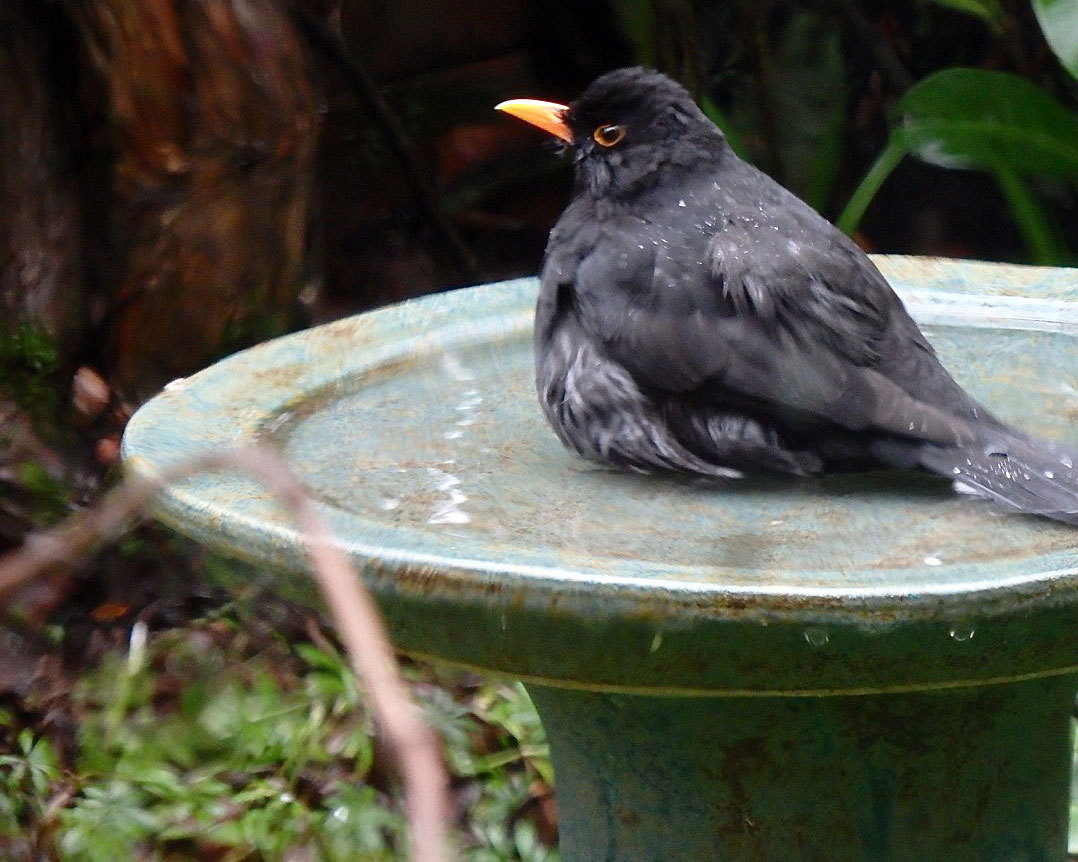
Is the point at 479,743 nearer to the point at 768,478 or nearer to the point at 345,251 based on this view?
the point at 768,478

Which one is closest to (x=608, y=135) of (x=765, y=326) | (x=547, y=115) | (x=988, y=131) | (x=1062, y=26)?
(x=547, y=115)

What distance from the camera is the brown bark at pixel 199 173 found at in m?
4.12

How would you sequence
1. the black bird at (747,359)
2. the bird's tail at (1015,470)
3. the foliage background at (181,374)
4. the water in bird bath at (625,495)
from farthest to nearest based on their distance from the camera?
the foliage background at (181,374), the black bird at (747,359), the bird's tail at (1015,470), the water in bird bath at (625,495)

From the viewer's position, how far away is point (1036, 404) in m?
2.81

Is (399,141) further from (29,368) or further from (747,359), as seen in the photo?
(747,359)

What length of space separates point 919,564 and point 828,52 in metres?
4.60

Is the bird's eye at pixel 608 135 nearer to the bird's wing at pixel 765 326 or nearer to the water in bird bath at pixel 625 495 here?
the bird's wing at pixel 765 326

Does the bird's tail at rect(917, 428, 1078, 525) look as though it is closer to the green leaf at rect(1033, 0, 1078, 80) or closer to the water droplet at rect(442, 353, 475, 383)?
the water droplet at rect(442, 353, 475, 383)

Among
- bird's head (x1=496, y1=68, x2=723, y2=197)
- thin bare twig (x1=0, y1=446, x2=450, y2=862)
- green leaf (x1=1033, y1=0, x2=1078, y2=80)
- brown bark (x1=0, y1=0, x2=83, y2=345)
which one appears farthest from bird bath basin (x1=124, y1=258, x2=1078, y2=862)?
brown bark (x1=0, y1=0, x2=83, y2=345)

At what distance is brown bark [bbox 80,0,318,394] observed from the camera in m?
4.12

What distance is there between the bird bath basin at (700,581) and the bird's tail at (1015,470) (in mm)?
35

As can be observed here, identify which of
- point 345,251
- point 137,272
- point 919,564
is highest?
point 919,564

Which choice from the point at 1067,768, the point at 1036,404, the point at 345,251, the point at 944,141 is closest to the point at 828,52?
the point at 944,141

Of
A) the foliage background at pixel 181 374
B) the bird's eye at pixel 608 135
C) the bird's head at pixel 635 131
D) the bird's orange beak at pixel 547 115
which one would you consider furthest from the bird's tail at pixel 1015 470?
the foliage background at pixel 181 374
